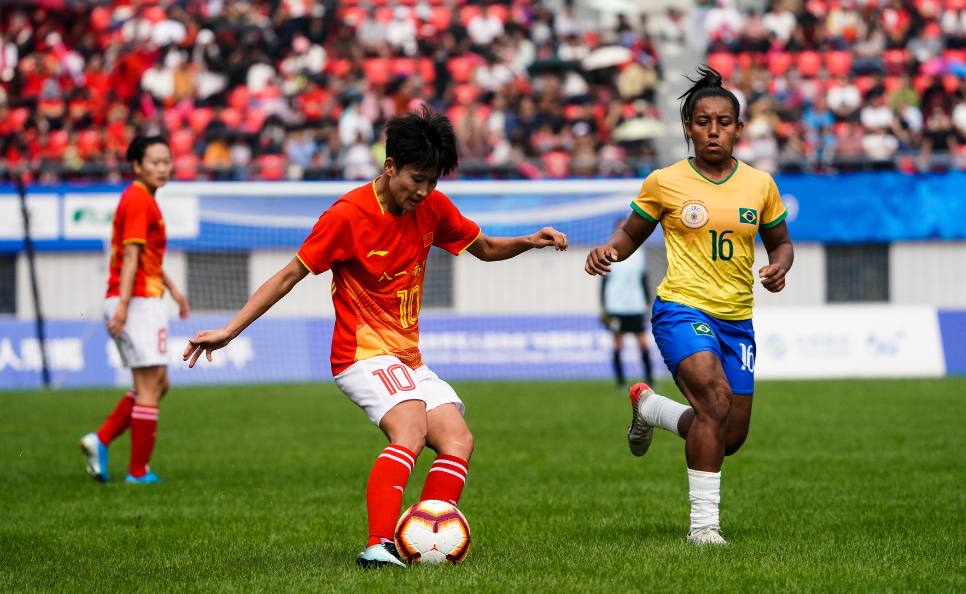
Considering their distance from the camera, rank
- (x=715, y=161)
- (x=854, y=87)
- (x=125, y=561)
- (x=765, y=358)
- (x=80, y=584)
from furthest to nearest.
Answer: (x=854, y=87), (x=765, y=358), (x=715, y=161), (x=125, y=561), (x=80, y=584)

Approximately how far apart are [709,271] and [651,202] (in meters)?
0.45

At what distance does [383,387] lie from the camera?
4676 mm

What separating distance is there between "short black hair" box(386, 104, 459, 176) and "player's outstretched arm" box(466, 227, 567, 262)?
684 millimetres

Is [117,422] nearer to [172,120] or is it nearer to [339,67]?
[172,120]

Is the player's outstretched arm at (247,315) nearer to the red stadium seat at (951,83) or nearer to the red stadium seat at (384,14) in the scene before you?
the red stadium seat at (951,83)

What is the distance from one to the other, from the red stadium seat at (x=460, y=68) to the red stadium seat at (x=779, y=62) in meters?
6.18

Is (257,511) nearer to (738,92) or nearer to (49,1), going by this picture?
(738,92)

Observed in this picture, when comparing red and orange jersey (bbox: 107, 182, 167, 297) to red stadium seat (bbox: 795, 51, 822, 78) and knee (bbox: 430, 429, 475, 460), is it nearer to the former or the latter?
knee (bbox: 430, 429, 475, 460)

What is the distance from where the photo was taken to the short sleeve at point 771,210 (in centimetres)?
544

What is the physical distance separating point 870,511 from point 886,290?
14.2 meters

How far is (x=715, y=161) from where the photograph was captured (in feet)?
17.6

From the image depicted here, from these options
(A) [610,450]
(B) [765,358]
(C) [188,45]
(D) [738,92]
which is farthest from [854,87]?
(A) [610,450]

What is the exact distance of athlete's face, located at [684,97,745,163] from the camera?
5293mm

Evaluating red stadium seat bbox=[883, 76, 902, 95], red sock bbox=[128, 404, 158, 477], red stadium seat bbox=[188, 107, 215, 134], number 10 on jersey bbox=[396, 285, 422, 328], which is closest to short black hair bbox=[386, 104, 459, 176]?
number 10 on jersey bbox=[396, 285, 422, 328]
